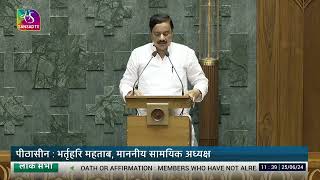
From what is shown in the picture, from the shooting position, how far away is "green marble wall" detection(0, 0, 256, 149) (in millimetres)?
5148

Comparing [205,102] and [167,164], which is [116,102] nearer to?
[205,102]

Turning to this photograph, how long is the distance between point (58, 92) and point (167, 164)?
11.5 ft

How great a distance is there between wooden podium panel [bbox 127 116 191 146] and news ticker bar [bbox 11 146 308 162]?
1.27 m

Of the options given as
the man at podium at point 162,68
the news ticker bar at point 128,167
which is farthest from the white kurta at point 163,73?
the news ticker bar at point 128,167

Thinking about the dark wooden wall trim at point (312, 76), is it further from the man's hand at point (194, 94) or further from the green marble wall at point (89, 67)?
the man's hand at point (194, 94)

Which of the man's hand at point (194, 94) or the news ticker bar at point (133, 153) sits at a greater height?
the man's hand at point (194, 94)

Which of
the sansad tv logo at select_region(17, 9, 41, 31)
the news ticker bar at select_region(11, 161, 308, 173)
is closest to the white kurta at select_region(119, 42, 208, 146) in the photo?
the sansad tv logo at select_region(17, 9, 41, 31)

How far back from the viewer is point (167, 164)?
1847 millimetres

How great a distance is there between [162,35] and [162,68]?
236mm

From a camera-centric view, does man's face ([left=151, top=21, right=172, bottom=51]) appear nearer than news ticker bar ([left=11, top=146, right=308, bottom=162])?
No

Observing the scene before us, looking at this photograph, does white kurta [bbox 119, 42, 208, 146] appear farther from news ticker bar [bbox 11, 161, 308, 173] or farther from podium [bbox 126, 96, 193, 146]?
news ticker bar [bbox 11, 161, 308, 173]

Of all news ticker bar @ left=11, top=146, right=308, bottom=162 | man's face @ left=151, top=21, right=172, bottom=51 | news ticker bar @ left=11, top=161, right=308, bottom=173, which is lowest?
news ticker bar @ left=11, top=161, right=308, bottom=173

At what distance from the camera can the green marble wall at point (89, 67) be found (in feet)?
16.9

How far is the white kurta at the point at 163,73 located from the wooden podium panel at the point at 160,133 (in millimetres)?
601
